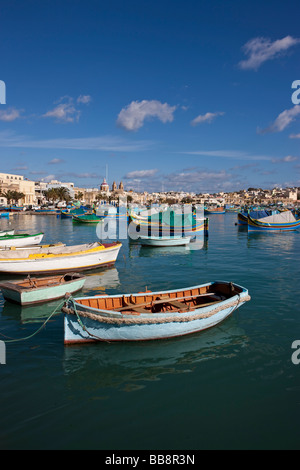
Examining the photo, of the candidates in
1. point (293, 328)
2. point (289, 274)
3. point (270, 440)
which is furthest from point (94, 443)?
point (289, 274)

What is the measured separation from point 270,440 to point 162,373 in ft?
10.0

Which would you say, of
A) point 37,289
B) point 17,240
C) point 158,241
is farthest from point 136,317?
point 158,241

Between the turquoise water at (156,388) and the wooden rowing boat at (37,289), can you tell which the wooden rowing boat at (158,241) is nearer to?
the wooden rowing boat at (37,289)

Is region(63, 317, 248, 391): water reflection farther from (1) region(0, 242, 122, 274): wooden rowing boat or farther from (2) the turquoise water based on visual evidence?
(1) region(0, 242, 122, 274): wooden rowing boat

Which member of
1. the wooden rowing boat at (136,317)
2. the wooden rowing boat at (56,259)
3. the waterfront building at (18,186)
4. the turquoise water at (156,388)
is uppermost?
the waterfront building at (18,186)

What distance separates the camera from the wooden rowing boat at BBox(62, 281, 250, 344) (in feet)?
29.8

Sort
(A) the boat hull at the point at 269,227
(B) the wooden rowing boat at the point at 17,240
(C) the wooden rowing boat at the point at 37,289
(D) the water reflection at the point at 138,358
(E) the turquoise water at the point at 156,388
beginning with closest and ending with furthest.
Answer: (E) the turquoise water at the point at 156,388, (D) the water reflection at the point at 138,358, (C) the wooden rowing boat at the point at 37,289, (B) the wooden rowing boat at the point at 17,240, (A) the boat hull at the point at 269,227

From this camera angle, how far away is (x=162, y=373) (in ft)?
27.0

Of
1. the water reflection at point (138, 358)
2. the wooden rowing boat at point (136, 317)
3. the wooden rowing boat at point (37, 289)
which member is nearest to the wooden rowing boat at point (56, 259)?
the wooden rowing boat at point (37, 289)

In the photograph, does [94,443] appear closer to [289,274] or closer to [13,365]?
[13,365]

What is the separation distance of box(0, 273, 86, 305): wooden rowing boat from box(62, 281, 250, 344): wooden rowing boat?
388 cm

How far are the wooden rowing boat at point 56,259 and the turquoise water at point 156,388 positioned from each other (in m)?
5.39

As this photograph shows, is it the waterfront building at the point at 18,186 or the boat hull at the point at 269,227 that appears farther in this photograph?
the waterfront building at the point at 18,186

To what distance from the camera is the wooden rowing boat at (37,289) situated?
42.9ft
